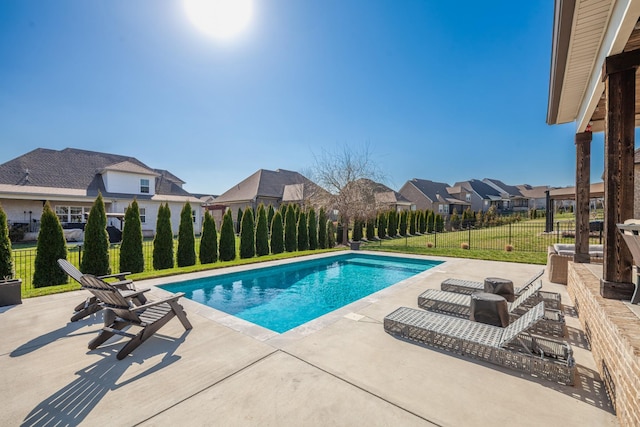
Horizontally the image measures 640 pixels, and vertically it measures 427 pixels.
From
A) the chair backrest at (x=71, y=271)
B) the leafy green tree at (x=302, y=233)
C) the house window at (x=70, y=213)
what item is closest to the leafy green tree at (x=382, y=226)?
the leafy green tree at (x=302, y=233)

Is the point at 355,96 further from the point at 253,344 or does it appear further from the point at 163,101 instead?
the point at 253,344

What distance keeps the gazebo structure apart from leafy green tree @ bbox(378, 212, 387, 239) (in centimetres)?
Answer: 1946

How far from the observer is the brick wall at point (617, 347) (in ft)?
7.06

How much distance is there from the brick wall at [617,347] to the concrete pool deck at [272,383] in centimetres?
21

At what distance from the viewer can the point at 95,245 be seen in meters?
8.70

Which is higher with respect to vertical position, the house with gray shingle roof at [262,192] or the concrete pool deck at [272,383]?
the house with gray shingle roof at [262,192]

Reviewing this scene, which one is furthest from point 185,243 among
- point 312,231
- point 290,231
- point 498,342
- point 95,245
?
point 498,342

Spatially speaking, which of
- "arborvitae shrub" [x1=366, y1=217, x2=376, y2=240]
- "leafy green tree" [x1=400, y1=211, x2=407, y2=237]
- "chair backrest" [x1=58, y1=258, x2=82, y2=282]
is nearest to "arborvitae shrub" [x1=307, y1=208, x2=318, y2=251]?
"arborvitae shrub" [x1=366, y1=217, x2=376, y2=240]

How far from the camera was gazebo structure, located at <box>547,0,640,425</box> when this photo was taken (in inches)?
102

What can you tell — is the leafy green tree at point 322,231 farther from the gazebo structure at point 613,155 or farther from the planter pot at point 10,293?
the gazebo structure at point 613,155

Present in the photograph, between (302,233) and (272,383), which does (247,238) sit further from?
(272,383)

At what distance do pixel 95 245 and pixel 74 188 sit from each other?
16382 millimetres

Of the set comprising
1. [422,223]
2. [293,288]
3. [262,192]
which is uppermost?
[262,192]

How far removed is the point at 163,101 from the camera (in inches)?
504
